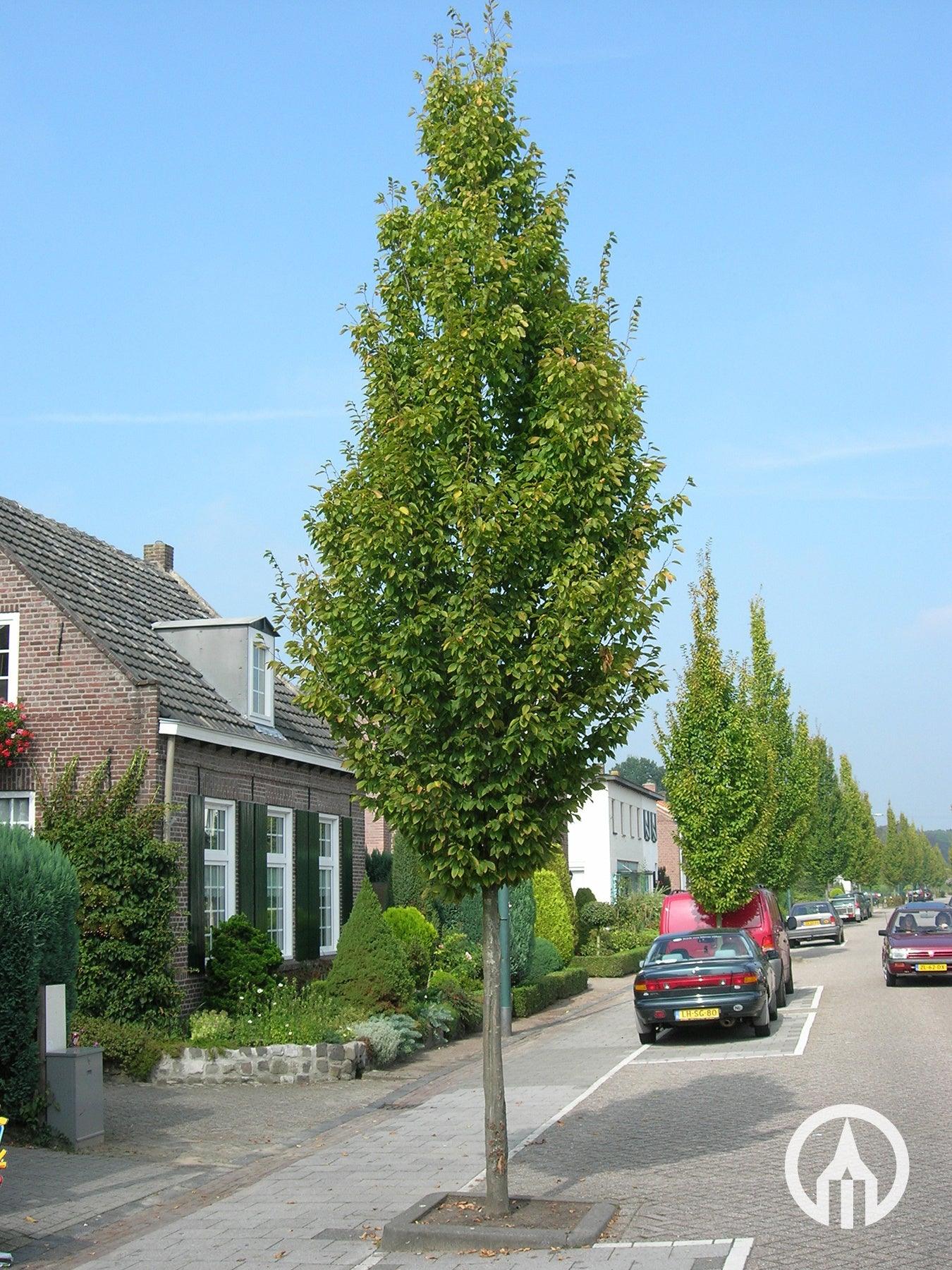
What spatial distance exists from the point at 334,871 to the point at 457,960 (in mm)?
2837

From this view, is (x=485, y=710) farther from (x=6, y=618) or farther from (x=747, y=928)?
(x=747, y=928)

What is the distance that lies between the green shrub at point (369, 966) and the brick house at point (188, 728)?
A: 173 cm

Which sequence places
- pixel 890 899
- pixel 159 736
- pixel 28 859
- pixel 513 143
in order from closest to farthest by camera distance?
1. pixel 513 143
2. pixel 28 859
3. pixel 159 736
4. pixel 890 899

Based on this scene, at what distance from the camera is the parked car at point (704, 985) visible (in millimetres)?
17703

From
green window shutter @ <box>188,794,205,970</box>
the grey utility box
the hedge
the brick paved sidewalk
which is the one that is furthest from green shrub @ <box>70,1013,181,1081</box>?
the hedge

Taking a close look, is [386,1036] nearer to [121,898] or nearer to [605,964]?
[121,898]

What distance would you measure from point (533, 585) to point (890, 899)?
120 metres

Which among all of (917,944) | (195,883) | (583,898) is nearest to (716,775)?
(917,944)

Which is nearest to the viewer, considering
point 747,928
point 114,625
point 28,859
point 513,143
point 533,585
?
point 533,585

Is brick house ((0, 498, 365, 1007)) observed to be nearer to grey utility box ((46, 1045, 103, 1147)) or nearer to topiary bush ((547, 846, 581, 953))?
grey utility box ((46, 1045, 103, 1147))

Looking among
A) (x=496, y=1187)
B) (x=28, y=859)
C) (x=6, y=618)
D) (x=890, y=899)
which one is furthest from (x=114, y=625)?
(x=890, y=899)

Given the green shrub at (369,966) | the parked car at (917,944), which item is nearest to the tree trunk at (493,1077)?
the green shrub at (369,966)

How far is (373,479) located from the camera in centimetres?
929

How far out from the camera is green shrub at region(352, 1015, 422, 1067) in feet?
54.8
